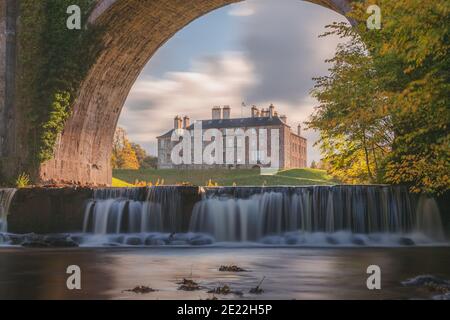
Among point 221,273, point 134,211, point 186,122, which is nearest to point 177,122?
point 186,122

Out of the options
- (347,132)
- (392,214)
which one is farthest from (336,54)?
(392,214)

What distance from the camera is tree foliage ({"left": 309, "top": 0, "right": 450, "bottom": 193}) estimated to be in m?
11.2

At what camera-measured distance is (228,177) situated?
224 ft

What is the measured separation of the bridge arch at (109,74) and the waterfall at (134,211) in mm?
4984

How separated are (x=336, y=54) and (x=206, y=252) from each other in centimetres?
1165

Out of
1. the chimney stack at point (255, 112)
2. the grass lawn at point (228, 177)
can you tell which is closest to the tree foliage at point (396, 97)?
the grass lawn at point (228, 177)

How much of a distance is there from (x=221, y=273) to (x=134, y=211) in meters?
13.3

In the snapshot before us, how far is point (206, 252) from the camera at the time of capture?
62.2ft

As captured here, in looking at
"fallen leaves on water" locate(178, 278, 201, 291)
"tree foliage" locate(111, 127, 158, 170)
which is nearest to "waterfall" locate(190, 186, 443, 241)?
"fallen leaves on water" locate(178, 278, 201, 291)

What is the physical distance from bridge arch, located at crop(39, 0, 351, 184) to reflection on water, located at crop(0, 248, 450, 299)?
454 inches

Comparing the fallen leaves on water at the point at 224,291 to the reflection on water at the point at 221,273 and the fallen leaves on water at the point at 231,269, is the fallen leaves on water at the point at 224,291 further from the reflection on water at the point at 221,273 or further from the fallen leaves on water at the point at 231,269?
the fallen leaves on water at the point at 231,269

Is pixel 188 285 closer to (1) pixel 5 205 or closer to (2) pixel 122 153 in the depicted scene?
(1) pixel 5 205
